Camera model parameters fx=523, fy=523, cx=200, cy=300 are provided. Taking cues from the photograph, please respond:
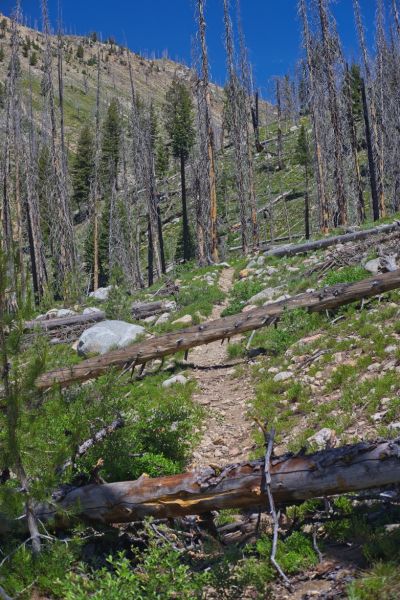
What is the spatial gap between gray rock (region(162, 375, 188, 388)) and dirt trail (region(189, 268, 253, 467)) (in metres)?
0.28

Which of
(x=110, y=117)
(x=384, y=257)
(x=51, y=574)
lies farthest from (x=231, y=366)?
(x=110, y=117)

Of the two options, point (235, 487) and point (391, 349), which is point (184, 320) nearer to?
point (391, 349)

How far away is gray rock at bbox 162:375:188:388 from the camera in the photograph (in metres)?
10.0

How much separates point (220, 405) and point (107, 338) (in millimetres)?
4704

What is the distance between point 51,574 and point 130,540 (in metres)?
0.87

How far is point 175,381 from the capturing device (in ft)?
33.1

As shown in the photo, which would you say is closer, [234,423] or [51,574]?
[51,574]

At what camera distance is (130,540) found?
5156 mm

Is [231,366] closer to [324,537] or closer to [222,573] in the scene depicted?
[324,537]

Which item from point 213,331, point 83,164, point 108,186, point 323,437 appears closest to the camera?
point 323,437

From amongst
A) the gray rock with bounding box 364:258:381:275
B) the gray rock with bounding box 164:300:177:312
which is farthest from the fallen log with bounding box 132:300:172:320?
the gray rock with bounding box 364:258:381:275

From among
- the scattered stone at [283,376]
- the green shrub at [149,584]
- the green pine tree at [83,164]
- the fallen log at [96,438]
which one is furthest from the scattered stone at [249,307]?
the green pine tree at [83,164]

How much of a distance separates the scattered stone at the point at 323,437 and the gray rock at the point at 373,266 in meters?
5.74

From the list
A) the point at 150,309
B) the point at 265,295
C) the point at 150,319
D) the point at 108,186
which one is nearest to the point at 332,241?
the point at 265,295
